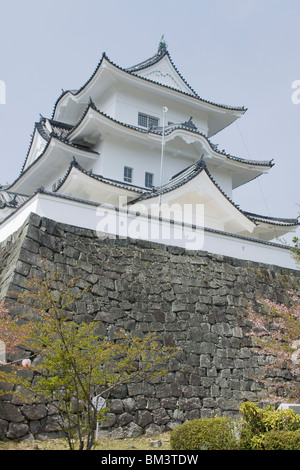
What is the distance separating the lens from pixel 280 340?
10.7 m

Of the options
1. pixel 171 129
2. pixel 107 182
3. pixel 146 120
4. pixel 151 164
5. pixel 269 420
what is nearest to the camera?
pixel 269 420

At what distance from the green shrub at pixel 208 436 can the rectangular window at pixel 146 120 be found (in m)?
14.0

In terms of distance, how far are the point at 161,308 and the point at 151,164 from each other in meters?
9.01

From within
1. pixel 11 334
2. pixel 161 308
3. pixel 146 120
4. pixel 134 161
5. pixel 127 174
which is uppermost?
pixel 146 120

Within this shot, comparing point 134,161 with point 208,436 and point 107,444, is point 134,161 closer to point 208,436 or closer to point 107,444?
point 107,444

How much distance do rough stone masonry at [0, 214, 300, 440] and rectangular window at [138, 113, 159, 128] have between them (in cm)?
906

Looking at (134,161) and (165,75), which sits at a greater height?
(165,75)

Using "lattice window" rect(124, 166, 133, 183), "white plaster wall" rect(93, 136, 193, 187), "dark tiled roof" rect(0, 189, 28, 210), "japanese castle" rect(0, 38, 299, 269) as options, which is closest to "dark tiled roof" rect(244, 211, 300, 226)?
"japanese castle" rect(0, 38, 299, 269)

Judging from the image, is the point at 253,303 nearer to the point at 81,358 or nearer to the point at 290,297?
the point at 290,297

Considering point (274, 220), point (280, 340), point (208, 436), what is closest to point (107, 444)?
point (208, 436)

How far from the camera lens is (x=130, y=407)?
8406mm

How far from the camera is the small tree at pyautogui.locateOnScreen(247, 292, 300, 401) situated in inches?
374

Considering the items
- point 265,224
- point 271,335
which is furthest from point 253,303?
point 265,224

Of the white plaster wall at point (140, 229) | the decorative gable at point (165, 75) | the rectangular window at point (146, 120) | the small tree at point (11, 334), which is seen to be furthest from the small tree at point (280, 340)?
the decorative gable at point (165, 75)
